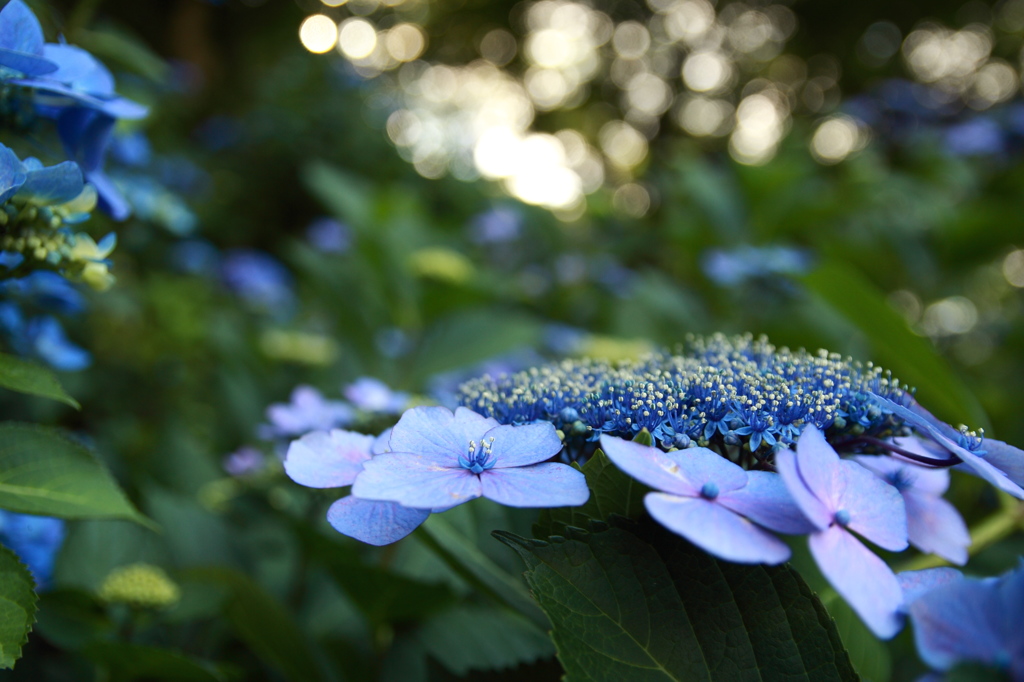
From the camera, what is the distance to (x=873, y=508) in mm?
533

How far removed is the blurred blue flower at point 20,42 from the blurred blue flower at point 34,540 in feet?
2.08

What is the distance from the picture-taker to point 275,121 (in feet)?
20.0

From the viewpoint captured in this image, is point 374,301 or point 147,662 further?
point 374,301

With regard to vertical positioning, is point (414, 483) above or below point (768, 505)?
below

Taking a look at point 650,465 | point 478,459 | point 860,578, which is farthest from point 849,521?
point 478,459

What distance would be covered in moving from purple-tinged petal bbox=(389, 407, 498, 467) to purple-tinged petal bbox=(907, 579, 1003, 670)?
338 millimetres

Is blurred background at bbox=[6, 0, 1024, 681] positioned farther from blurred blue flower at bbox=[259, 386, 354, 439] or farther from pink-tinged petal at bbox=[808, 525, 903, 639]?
pink-tinged petal at bbox=[808, 525, 903, 639]

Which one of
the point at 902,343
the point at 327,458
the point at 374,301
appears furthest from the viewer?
the point at 374,301

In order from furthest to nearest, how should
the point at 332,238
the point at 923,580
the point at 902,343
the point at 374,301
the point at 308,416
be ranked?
1. the point at 332,238
2. the point at 374,301
3. the point at 902,343
4. the point at 308,416
5. the point at 923,580

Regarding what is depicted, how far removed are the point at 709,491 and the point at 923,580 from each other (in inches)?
8.1

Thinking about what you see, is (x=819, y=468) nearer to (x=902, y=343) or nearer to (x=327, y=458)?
(x=327, y=458)

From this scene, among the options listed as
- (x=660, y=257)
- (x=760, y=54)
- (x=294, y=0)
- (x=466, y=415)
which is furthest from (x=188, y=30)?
(x=760, y=54)

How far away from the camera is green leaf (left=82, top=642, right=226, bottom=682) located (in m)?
0.81

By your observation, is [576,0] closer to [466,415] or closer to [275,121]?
[275,121]
